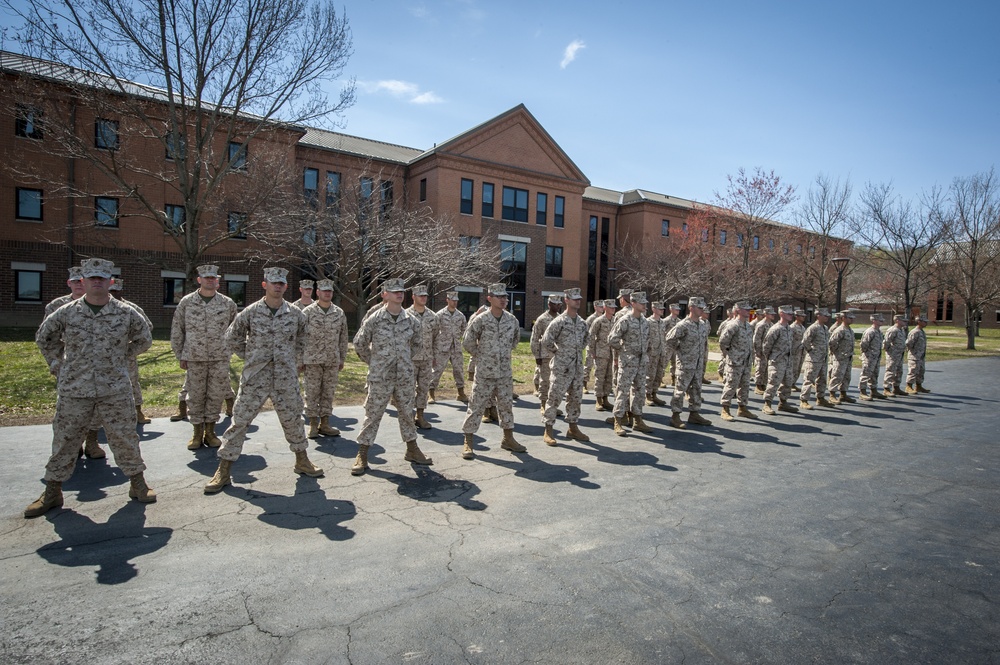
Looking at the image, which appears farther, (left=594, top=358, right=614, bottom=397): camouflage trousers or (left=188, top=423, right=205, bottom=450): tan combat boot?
(left=594, top=358, right=614, bottom=397): camouflage trousers

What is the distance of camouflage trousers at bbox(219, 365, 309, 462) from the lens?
5707mm

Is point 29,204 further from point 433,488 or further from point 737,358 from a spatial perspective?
point 737,358

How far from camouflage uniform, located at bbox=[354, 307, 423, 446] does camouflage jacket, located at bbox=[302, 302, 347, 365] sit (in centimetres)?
125

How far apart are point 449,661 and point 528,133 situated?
36557 millimetres

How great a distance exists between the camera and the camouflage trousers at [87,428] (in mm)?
4953

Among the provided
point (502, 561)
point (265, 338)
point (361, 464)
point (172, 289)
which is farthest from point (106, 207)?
point (502, 561)

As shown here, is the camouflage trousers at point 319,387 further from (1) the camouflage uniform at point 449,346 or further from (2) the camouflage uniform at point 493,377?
(1) the camouflage uniform at point 449,346

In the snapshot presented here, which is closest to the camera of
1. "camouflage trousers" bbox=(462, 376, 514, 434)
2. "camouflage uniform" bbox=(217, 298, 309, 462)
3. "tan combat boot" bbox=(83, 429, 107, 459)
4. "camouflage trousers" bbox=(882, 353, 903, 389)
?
"camouflage uniform" bbox=(217, 298, 309, 462)

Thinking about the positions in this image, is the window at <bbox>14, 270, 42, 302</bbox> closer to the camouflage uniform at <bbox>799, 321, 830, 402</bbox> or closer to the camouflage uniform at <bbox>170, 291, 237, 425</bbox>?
the camouflage uniform at <bbox>170, 291, 237, 425</bbox>

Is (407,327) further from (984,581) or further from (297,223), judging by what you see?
(297,223)

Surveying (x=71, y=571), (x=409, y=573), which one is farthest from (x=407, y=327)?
(x=71, y=571)

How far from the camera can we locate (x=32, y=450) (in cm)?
Result: 682

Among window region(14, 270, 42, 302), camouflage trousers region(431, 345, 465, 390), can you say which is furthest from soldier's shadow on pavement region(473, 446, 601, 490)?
window region(14, 270, 42, 302)

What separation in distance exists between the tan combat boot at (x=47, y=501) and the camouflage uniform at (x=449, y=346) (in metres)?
6.43
